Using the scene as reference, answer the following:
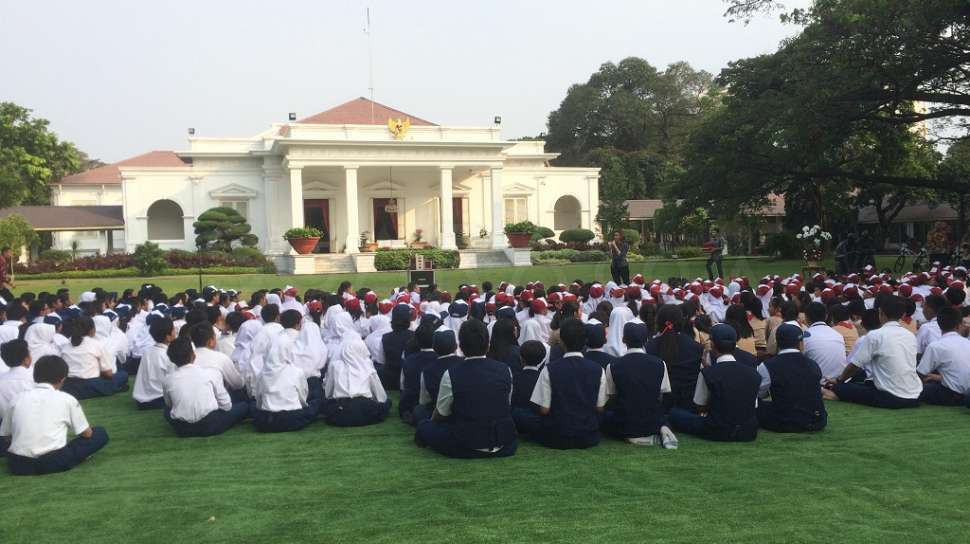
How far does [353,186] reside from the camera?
2919 cm

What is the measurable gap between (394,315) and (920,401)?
5141mm

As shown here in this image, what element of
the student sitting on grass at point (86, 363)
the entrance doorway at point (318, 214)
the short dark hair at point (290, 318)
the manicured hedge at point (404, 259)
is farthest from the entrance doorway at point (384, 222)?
the short dark hair at point (290, 318)

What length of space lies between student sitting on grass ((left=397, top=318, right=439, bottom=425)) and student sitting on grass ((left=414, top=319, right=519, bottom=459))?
1186 millimetres

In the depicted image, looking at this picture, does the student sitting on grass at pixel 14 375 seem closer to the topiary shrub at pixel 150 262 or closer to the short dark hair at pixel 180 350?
the short dark hair at pixel 180 350

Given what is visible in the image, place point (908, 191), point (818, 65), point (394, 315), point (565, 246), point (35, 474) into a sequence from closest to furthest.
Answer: point (35, 474) → point (394, 315) → point (818, 65) → point (908, 191) → point (565, 246)

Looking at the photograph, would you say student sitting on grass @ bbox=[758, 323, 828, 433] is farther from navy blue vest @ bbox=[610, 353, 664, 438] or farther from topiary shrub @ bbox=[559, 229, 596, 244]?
topiary shrub @ bbox=[559, 229, 596, 244]

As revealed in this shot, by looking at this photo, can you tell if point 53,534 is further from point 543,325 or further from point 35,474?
point 543,325

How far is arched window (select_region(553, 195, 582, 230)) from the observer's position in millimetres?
37188

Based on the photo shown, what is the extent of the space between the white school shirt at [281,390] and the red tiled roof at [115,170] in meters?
38.1

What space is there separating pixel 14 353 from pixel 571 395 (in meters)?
4.40

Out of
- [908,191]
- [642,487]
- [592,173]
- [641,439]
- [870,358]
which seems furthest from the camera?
[592,173]

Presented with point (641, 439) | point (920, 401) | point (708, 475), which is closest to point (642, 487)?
point (708, 475)

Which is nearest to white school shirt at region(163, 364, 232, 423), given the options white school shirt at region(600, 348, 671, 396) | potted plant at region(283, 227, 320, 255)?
white school shirt at region(600, 348, 671, 396)

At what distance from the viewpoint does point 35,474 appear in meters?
5.18
